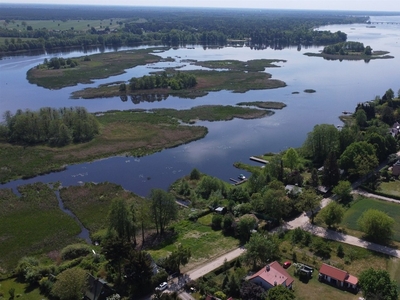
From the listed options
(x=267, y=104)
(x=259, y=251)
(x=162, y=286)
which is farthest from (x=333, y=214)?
(x=267, y=104)

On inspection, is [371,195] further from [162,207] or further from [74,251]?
[74,251]

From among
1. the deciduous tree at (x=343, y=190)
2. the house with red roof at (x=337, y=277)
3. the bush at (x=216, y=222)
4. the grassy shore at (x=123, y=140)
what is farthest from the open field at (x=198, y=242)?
the grassy shore at (x=123, y=140)

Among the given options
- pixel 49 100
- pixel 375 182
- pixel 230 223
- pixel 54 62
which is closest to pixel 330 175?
pixel 375 182

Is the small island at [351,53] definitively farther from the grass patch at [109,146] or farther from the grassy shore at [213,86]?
the grass patch at [109,146]

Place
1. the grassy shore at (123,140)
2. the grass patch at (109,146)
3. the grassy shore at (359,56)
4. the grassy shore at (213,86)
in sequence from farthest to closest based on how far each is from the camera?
the grassy shore at (359,56)
the grassy shore at (213,86)
the grassy shore at (123,140)
the grass patch at (109,146)

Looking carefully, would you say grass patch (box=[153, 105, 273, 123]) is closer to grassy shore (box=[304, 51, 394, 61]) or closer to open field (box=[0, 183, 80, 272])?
open field (box=[0, 183, 80, 272])

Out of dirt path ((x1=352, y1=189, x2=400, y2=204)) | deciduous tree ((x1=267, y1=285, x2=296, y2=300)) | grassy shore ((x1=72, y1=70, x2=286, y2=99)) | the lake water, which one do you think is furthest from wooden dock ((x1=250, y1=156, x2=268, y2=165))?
grassy shore ((x1=72, y1=70, x2=286, y2=99))
